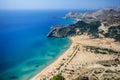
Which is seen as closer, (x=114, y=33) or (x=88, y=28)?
(x=114, y=33)

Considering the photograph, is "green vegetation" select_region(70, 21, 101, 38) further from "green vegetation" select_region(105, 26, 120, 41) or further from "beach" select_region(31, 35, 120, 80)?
"beach" select_region(31, 35, 120, 80)

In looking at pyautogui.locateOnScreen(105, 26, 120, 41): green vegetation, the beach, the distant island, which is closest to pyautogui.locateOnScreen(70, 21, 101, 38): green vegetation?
the distant island

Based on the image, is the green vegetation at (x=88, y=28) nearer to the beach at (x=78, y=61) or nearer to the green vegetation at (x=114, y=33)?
the green vegetation at (x=114, y=33)

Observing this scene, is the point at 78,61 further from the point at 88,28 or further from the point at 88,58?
the point at 88,28

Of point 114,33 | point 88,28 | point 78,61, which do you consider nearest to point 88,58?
point 78,61

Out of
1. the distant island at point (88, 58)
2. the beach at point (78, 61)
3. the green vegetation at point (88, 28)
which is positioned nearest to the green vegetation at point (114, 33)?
the distant island at point (88, 58)

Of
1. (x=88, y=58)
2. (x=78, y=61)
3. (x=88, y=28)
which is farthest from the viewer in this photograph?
(x=88, y=28)

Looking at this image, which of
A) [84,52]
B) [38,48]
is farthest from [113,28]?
[38,48]
